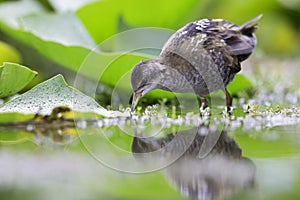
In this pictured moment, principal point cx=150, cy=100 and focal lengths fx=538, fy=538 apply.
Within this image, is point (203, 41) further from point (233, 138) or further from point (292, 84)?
point (292, 84)

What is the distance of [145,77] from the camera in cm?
151

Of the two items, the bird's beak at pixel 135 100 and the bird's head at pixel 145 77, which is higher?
the bird's head at pixel 145 77

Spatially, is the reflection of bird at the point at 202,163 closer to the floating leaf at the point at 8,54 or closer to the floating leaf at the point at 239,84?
the floating leaf at the point at 239,84

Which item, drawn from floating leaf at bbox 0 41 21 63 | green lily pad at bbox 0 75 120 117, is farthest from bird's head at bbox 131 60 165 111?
floating leaf at bbox 0 41 21 63

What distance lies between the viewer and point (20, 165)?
101 cm

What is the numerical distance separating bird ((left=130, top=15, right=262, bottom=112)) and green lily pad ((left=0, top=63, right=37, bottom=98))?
301mm

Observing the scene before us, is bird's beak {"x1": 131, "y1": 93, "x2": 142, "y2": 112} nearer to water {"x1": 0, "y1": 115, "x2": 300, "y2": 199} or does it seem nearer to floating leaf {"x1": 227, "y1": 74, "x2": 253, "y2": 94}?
water {"x1": 0, "y1": 115, "x2": 300, "y2": 199}

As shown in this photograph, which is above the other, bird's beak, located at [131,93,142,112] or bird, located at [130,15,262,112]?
bird, located at [130,15,262,112]

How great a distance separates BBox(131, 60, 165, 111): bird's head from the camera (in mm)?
1505

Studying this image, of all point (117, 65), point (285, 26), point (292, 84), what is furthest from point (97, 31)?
point (285, 26)

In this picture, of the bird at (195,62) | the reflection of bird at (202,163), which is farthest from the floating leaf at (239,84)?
the reflection of bird at (202,163)

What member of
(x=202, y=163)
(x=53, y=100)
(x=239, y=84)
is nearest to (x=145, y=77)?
(x=53, y=100)

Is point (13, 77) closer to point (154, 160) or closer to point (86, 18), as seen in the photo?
point (154, 160)

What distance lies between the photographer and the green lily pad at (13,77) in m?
1.42
